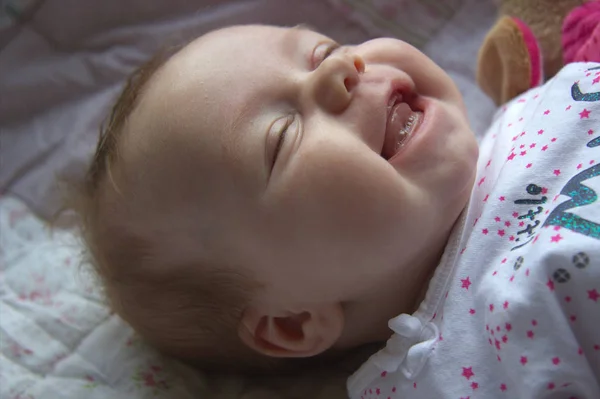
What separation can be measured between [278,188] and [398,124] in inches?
7.3

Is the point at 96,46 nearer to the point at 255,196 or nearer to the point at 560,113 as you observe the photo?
the point at 255,196

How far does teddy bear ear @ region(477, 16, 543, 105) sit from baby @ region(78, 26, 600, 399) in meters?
0.19

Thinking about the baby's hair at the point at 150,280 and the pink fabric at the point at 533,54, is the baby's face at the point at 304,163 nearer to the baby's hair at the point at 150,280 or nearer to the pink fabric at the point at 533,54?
the baby's hair at the point at 150,280

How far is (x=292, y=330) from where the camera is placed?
0.93 metres

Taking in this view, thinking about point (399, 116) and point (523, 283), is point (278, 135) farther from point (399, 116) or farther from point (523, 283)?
point (523, 283)

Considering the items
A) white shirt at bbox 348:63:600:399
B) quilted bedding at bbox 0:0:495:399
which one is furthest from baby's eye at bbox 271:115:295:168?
quilted bedding at bbox 0:0:495:399

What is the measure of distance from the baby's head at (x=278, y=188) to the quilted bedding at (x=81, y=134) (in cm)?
14

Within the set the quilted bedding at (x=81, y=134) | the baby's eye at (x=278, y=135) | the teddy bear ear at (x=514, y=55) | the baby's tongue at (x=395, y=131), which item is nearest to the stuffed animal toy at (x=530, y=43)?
the teddy bear ear at (x=514, y=55)

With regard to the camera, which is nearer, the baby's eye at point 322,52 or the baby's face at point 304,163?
the baby's face at point 304,163

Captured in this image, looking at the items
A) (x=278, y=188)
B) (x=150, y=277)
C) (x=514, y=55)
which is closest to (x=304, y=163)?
(x=278, y=188)

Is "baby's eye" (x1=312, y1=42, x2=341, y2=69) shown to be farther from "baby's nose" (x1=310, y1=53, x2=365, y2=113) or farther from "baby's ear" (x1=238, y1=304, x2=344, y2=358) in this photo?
"baby's ear" (x1=238, y1=304, x2=344, y2=358)

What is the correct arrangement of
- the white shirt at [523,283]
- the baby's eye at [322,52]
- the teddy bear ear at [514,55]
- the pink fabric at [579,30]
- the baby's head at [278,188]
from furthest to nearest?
the teddy bear ear at [514,55], the pink fabric at [579,30], the baby's eye at [322,52], the baby's head at [278,188], the white shirt at [523,283]

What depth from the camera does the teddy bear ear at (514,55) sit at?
3.71 feet

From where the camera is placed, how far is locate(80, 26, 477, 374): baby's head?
0.82m
